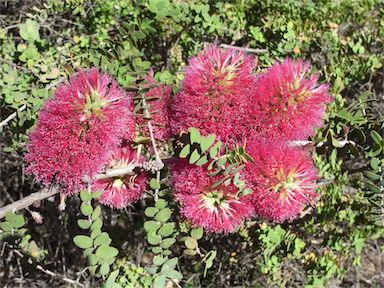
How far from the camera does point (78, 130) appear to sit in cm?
90

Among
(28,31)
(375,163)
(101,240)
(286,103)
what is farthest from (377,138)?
(28,31)

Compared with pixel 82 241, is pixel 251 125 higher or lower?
higher

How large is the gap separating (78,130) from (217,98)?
0.80ft

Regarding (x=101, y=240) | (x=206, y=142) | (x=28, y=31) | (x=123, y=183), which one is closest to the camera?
(x=206, y=142)

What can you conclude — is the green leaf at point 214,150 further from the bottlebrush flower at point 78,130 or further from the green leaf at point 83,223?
the green leaf at point 83,223

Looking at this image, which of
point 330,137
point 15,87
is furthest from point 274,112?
point 15,87

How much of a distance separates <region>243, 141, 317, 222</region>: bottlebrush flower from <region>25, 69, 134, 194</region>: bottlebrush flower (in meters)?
0.24

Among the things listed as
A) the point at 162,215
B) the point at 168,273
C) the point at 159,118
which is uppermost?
the point at 159,118

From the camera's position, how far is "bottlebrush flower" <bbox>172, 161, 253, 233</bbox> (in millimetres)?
967

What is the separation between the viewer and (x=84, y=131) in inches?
35.8

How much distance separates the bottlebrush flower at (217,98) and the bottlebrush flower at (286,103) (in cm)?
2

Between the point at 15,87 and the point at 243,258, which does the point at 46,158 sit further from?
the point at 243,258

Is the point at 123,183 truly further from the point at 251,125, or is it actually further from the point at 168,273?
the point at 251,125

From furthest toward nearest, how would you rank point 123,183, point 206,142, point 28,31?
point 28,31
point 123,183
point 206,142
